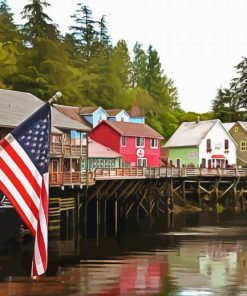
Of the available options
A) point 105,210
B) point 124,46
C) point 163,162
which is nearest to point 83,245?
point 105,210

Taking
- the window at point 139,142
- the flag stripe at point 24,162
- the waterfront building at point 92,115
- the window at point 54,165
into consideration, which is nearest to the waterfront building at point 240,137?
the window at point 139,142

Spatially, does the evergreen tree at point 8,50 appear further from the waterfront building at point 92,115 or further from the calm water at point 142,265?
the calm water at point 142,265

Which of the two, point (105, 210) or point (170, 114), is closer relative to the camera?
point (105, 210)

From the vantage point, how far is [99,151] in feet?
189

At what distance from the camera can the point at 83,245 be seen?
36.3 m

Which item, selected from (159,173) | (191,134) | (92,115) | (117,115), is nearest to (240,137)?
(191,134)

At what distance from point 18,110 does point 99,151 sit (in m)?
17.3

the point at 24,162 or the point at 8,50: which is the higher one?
the point at 8,50

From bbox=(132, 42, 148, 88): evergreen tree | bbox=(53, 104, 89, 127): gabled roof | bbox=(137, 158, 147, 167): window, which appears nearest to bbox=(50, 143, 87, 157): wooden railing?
bbox=(53, 104, 89, 127): gabled roof

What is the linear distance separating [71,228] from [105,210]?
579 centimetres

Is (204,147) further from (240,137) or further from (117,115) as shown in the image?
(117,115)

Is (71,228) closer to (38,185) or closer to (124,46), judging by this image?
(38,185)

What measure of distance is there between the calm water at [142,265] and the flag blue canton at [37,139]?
488 inches

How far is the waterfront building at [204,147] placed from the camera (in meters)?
75.6
